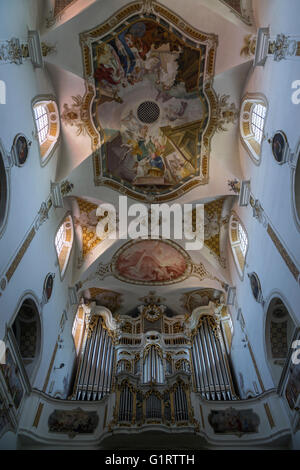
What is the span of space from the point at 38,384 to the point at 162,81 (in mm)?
11964

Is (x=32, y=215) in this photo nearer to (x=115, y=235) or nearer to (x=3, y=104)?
(x=3, y=104)

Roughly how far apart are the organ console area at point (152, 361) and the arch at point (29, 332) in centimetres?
290

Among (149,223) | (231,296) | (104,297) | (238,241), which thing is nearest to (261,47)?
(238,241)

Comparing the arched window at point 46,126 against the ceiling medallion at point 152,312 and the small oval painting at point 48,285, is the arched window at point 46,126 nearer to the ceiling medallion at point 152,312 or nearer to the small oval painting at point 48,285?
the small oval painting at point 48,285

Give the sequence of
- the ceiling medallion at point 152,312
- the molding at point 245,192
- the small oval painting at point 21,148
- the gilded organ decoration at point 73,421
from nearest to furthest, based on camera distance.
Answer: the small oval painting at point 21,148 → the gilded organ decoration at point 73,421 → the molding at point 245,192 → the ceiling medallion at point 152,312

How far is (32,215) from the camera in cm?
1177

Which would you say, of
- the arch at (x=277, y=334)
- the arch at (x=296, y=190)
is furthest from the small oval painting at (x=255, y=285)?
the arch at (x=296, y=190)

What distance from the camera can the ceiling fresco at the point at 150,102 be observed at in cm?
1284

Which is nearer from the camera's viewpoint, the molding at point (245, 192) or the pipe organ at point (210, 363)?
the molding at point (245, 192)

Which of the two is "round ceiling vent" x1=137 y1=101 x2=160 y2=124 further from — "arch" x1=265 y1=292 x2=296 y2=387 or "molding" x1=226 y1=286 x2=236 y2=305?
"arch" x1=265 y1=292 x2=296 y2=387

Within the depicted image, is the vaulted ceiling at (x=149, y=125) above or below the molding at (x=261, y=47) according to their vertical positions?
above

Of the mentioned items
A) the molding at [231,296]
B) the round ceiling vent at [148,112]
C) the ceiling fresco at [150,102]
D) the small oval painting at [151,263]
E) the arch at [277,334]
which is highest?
the round ceiling vent at [148,112]

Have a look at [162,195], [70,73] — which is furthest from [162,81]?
[162,195]

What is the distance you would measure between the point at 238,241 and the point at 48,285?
818 cm
